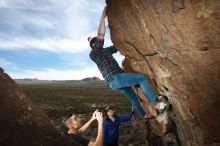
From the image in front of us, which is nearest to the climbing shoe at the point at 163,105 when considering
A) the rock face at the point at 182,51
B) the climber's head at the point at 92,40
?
the rock face at the point at 182,51

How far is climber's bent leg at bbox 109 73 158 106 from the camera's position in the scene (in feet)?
34.1

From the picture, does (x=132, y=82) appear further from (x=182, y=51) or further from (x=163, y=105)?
(x=182, y=51)

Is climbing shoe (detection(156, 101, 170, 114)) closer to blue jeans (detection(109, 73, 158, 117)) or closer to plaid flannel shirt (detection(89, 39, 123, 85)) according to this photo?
blue jeans (detection(109, 73, 158, 117))

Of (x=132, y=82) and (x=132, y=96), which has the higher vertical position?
(x=132, y=82)

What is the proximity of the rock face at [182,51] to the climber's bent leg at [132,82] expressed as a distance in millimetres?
356

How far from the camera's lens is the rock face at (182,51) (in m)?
8.01

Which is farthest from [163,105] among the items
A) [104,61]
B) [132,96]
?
[104,61]

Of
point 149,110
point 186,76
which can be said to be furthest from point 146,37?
point 149,110

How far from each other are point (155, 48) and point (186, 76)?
1.45 metres

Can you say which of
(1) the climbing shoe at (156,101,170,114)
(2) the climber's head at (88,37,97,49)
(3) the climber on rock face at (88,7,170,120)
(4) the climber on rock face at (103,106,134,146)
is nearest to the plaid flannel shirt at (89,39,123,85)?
(3) the climber on rock face at (88,7,170,120)

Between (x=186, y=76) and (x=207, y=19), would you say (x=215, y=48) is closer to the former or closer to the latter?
A: (x=207, y=19)

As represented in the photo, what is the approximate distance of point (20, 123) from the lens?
6.04 metres

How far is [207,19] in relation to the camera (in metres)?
7.79

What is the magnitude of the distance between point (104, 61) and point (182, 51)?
308 centimetres
